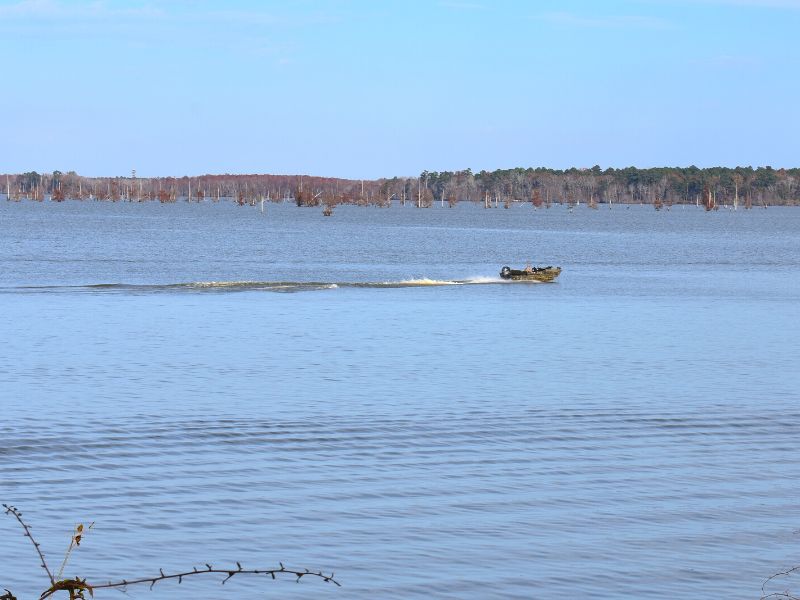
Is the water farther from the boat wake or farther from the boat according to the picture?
the boat

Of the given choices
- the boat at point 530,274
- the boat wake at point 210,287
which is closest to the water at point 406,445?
the boat wake at point 210,287

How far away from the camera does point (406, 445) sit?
69.6 feet

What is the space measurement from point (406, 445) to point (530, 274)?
4655 cm

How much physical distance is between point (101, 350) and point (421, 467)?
17.8 metres

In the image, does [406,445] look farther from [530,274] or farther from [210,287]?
[530,274]

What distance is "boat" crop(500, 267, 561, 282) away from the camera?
67062 mm

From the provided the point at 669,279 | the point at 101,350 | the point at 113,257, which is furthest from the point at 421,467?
the point at 113,257

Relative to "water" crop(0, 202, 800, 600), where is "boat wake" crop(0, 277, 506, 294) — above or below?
above

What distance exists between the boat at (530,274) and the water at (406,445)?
1441cm

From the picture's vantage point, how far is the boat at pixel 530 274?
6706 centimetres

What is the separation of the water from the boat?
14.4m

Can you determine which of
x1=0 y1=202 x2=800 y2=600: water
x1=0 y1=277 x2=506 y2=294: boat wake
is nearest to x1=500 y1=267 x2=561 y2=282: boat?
x1=0 y1=277 x2=506 y2=294: boat wake

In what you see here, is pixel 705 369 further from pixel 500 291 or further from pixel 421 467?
pixel 500 291

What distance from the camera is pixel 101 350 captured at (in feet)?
116
